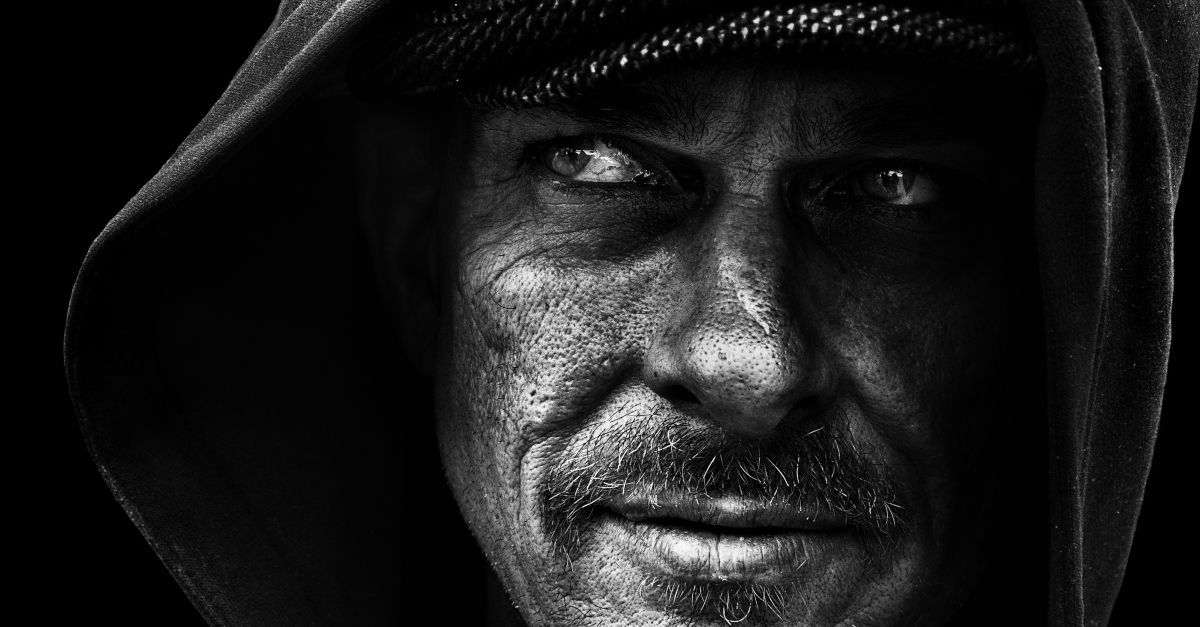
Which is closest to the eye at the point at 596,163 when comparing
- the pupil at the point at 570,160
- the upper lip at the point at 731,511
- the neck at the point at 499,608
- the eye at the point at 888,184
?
the pupil at the point at 570,160

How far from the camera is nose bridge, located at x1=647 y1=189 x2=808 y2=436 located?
57.3 inches

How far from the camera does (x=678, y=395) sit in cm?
152

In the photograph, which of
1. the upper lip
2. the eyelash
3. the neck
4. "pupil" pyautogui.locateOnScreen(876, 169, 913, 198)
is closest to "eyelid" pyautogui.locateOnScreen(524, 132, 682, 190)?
the eyelash

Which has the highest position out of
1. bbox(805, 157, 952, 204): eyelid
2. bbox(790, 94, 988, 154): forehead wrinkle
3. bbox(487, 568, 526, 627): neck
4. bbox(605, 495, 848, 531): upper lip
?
bbox(790, 94, 988, 154): forehead wrinkle

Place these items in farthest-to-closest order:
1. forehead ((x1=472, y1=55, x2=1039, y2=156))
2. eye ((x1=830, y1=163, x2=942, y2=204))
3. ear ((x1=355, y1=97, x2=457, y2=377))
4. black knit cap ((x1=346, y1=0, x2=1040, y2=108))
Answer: ear ((x1=355, y1=97, x2=457, y2=377)), eye ((x1=830, y1=163, x2=942, y2=204)), forehead ((x1=472, y1=55, x2=1039, y2=156)), black knit cap ((x1=346, y1=0, x2=1040, y2=108))

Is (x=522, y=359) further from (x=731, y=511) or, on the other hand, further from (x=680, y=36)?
(x=680, y=36)

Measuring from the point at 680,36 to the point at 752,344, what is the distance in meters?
0.33

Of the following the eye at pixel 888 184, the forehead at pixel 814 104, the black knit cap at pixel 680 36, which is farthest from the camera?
the eye at pixel 888 184

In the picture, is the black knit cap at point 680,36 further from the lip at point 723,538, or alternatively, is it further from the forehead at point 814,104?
the lip at point 723,538

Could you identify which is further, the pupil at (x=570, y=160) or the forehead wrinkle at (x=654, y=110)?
the pupil at (x=570, y=160)

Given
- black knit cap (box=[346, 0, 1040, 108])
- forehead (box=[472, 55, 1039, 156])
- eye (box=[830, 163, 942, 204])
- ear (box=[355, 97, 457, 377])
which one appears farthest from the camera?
ear (box=[355, 97, 457, 377])

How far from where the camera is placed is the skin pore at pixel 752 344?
150 cm

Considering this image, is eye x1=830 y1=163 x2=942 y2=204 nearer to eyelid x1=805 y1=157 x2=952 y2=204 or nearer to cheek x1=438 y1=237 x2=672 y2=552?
eyelid x1=805 y1=157 x2=952 y2=204

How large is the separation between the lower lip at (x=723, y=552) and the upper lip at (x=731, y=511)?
1 cm
